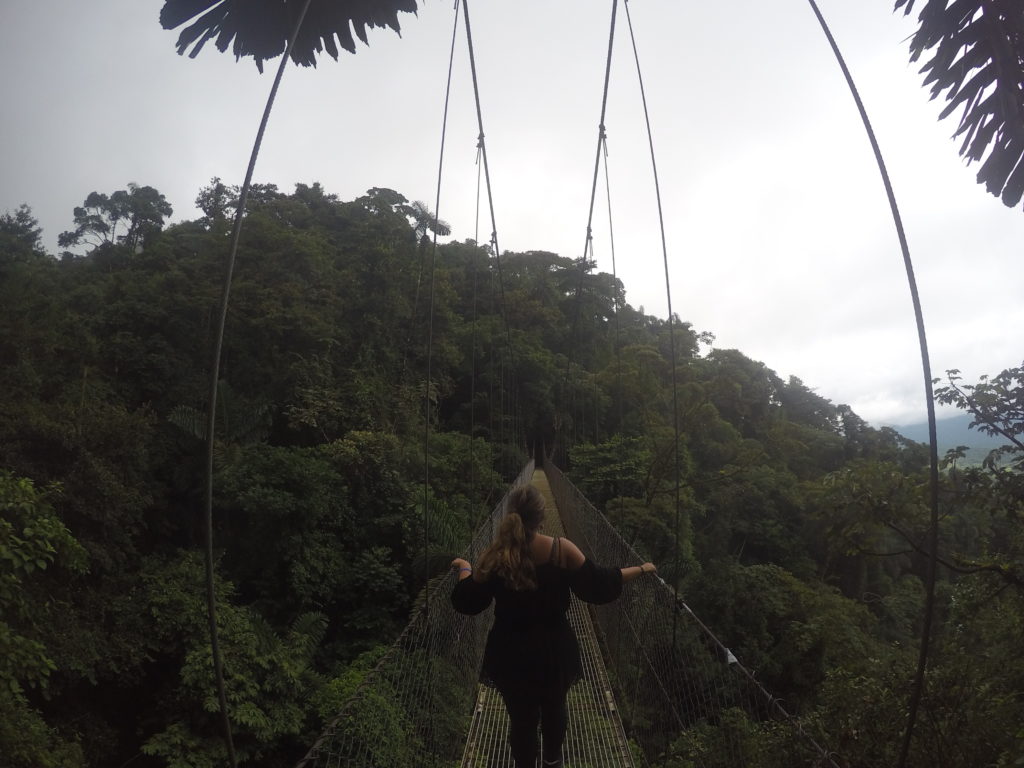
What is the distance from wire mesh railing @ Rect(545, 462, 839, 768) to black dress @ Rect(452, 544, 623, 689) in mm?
348

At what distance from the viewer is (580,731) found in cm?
195

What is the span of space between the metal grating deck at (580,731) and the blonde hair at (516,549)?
2.98 feet

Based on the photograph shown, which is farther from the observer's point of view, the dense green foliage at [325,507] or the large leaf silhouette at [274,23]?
the dense green foliage at [325,507]

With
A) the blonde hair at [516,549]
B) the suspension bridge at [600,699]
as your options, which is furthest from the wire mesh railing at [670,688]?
the blonde hair at [516,549]

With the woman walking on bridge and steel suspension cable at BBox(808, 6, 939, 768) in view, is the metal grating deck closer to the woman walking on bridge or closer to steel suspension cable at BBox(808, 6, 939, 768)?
the woman walking on bridge

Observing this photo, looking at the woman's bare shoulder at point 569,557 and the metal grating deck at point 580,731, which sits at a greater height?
the woman's bare shoulder at point 569,557

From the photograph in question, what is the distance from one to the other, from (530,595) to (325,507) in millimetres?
6132

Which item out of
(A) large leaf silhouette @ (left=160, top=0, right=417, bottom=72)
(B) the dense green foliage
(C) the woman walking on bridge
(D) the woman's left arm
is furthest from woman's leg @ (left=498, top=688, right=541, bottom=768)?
(A) large leaf silhouette @ (left=160, top=0, right=417, bottom=72)

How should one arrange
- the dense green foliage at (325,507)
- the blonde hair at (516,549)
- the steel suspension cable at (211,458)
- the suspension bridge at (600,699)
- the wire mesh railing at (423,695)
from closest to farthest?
the steel suspension cable at (211,458)
the blonde hair at (516,549)
the wire mesh railing at (423,695)
the suspension bridge at (600,699)
the dense green foliage at (325,507)

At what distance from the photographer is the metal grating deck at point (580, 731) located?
5.76 feet

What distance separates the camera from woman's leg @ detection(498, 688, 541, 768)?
1.12m

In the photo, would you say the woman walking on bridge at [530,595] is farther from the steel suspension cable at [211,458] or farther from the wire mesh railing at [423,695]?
the steel suspension cable at [211,458]

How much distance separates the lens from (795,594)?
7586 mm

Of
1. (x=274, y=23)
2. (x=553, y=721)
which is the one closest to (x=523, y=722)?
(x=553, y=721)
